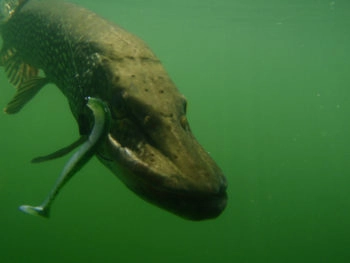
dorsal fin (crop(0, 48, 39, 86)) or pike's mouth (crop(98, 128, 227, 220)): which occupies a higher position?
pike's mouth (crop(98, 128, 227, 220))

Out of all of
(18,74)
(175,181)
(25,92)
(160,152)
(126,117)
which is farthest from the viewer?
(18,74)

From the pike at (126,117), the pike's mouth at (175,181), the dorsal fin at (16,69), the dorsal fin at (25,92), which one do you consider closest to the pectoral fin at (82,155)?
the pike at (126,117)

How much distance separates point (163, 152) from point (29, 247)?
881 centimetres

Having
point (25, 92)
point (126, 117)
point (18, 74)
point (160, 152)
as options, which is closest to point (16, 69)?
point (18, 74)

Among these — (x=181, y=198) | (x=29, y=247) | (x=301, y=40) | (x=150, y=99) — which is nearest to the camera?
(x=181, y=198)

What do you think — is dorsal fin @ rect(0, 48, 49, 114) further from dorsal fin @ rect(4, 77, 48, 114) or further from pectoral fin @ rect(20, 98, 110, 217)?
pectoral fin @ rect(20, 98, 110, 217)

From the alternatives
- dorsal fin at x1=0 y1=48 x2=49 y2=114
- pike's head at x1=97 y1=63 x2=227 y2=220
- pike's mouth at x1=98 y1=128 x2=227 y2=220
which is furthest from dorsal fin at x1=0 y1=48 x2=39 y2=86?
pike's mouth at x1=98 y1=128 x2=227 y2=220

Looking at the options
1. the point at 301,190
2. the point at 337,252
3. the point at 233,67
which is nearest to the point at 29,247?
the point at 337,252

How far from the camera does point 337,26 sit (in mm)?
28141

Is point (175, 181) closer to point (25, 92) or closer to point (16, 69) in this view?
point (25, 92)

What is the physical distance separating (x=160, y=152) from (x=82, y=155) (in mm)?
678

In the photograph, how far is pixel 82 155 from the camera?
64.7 inches

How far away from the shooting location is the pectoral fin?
159 cm

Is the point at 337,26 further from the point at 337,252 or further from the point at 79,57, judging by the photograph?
the point at 79,57
